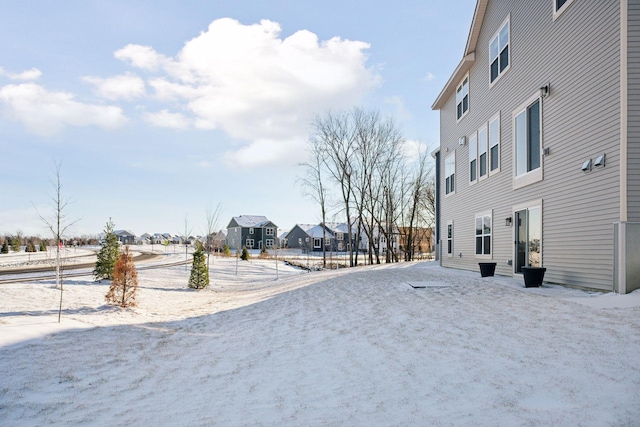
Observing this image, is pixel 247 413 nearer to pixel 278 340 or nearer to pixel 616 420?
pixel 278 340

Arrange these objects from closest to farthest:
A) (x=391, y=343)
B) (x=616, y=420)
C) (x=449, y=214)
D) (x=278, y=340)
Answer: (x=616, y=420)
(x=391, y=343)
(x=278, y=340)
(x=449, y=214)

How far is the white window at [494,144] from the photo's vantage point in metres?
13.1

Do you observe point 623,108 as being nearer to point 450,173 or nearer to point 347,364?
point 347,364

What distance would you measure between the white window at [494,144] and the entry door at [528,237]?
2173 mm

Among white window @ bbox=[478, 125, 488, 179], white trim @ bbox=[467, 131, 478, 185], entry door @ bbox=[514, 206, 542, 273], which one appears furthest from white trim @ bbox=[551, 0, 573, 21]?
white trim @ bbox=[467, 131, 478, 185]

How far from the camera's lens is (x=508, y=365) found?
4809 mm

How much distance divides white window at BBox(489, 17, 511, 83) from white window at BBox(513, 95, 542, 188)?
1.92 meters

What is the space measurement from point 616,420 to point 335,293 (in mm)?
7173

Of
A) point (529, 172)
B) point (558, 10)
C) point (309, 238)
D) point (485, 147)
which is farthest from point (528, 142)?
point (309, 238)

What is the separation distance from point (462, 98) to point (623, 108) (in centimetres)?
971

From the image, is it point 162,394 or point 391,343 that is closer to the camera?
point 162,394

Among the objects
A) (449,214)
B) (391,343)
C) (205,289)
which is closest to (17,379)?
(391,343)

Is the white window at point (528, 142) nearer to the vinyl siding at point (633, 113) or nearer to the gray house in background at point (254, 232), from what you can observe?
the vinyl siding at point (633, 113)

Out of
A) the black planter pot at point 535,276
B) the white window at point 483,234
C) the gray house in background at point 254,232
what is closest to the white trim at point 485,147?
the white window at point 483,234
